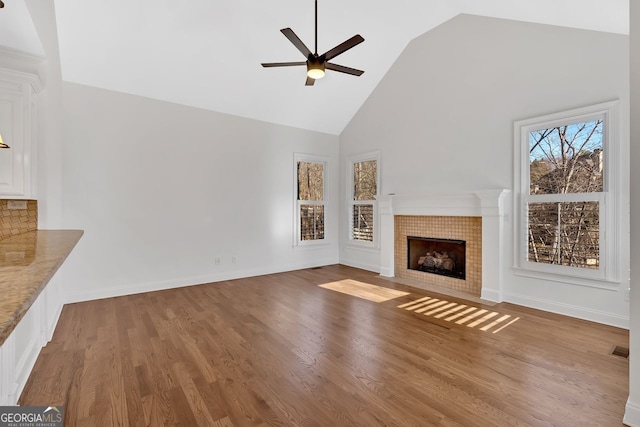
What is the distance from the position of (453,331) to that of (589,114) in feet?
8.86

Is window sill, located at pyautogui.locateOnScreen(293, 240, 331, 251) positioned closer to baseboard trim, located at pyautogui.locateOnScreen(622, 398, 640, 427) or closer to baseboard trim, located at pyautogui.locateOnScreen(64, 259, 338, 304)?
baseboard trim, located at pyautogui.locateOnScreen(64, 259, 338, 304)

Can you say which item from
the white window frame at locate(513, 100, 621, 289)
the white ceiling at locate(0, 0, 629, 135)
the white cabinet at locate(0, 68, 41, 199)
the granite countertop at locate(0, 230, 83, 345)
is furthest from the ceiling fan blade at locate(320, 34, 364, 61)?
the granite countertop at locate(0, 230, 83, 345)

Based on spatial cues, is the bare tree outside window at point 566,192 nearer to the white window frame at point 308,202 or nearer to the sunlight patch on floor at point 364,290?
the sunlight patch on floor at point 364,290

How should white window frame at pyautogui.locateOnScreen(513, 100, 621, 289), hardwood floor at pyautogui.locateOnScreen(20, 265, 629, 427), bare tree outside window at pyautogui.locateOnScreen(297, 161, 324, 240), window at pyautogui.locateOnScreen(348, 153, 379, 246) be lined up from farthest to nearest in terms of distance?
bare tree outside window at pyautogui.locateOnScreen(297, 161, 324, 240) → window at pyautogui.locateOnScreen(348, 153, 379, 246) → white window frame at pyautogui.locateOnScreen(513, 100, 621, 289) → hardwood floor at pyautogui.locateOnScreen(20, 265, 629, 427)

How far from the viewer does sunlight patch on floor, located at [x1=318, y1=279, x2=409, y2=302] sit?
13.9 feet

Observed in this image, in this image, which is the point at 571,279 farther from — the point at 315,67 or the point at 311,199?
the point at 311,199

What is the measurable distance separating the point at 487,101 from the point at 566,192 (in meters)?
1.51

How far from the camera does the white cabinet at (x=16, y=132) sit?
2.48m

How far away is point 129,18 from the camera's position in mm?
3527

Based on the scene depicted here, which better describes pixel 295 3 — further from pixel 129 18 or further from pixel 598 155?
pixel 598 155

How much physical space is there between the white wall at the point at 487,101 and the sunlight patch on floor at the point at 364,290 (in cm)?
108

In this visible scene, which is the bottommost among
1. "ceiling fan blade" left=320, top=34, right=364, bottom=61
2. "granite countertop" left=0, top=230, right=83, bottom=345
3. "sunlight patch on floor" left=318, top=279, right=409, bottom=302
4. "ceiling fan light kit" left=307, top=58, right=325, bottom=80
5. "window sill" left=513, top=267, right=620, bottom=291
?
"sunlight patch on floor" left=318, top=279, right=409, bottom=302

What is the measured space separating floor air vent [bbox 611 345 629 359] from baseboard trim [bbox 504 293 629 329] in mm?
566

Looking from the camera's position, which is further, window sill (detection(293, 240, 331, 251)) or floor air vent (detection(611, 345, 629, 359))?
window sill (detection(293, 240, 331, 251))
